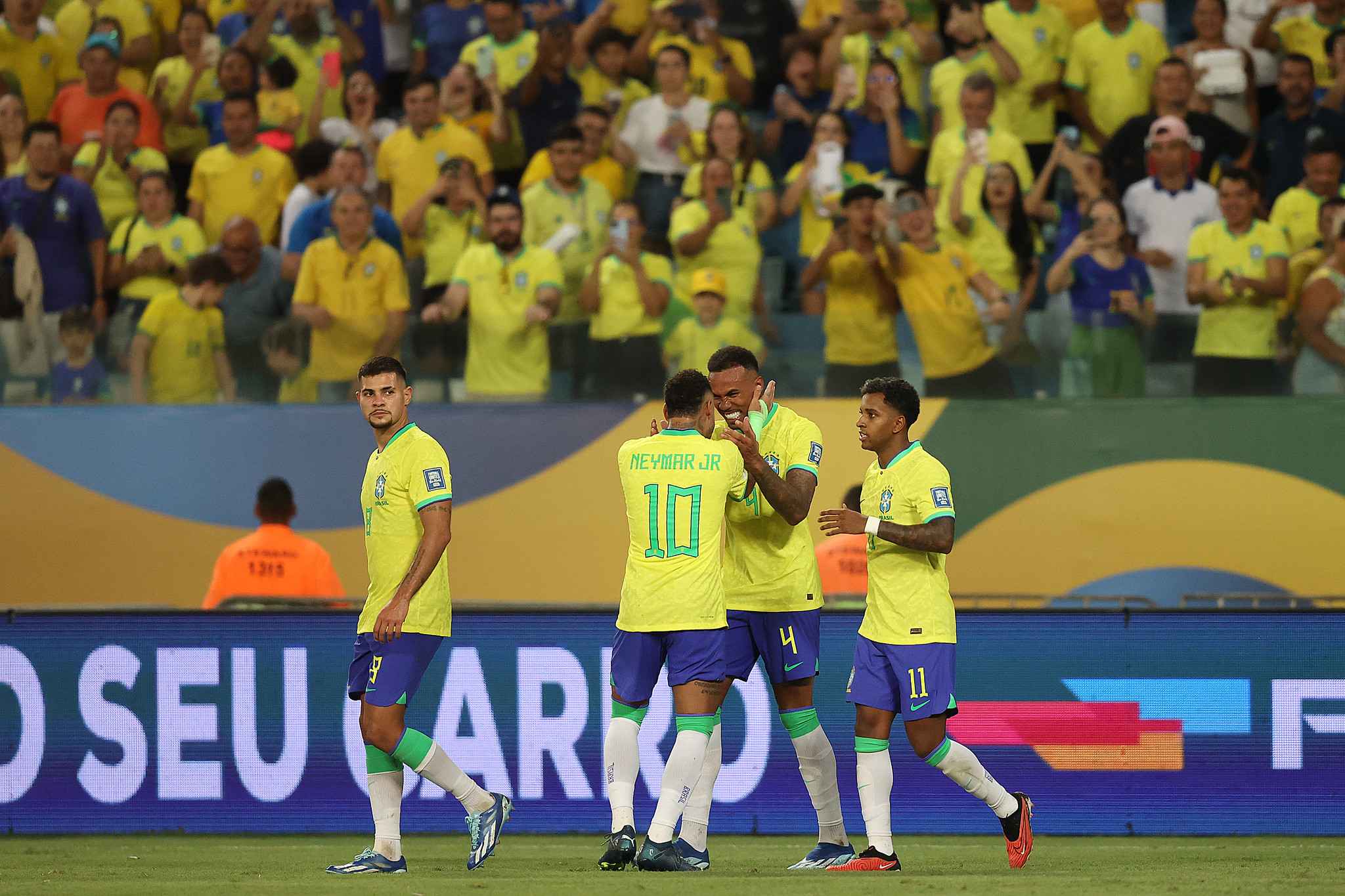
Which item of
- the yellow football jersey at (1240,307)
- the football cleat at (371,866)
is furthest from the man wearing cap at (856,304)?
the football cleat at (371,866)

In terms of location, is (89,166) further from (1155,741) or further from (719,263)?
(1155,741)

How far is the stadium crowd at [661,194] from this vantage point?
416 inches

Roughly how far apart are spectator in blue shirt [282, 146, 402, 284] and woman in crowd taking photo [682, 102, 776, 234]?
91.5 inches

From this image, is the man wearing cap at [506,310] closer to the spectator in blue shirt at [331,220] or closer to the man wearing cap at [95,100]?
the spectator in blue shirt at [331,220]

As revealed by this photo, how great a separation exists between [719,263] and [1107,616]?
4364 millimetres

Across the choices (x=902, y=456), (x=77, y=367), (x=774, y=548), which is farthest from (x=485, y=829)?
(x=77, y=367)

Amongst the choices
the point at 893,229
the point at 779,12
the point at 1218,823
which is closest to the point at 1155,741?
the point at 1218,823

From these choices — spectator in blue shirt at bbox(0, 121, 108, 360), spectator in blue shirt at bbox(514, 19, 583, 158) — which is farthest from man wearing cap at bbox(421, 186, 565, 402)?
spectator in blue shirt at bbox(0, 121, 108, 360)

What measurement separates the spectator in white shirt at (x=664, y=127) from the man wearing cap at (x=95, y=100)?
13.7ft

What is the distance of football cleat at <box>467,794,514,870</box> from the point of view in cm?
642

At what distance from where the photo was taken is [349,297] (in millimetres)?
11078

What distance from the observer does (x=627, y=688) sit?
6.44 metres

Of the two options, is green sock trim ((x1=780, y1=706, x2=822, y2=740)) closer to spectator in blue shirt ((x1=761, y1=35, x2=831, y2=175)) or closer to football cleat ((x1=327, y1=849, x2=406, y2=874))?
football cleat ((x1=327, y1=849, x2=406, y2=874))

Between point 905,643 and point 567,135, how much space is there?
6925 millimetres
